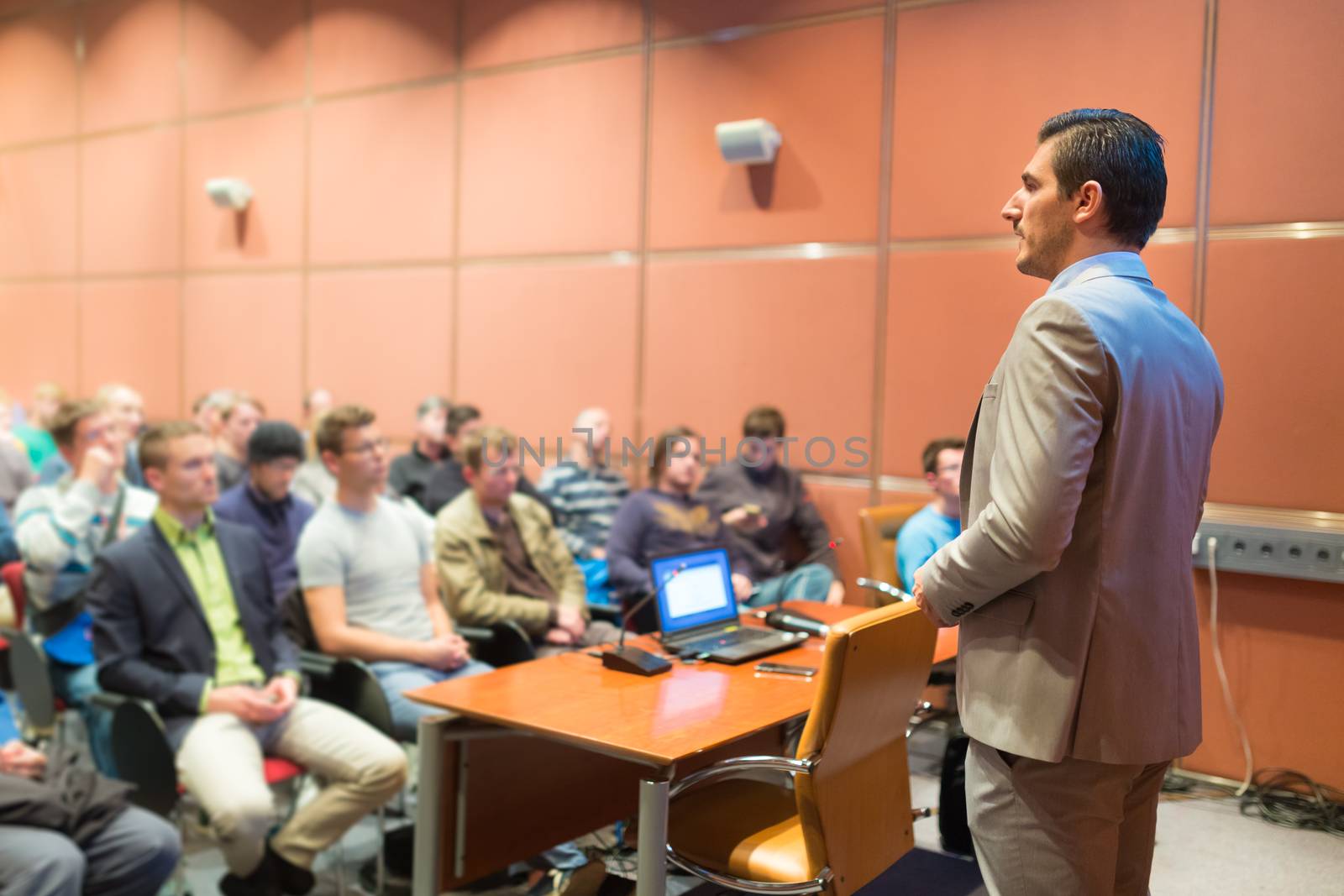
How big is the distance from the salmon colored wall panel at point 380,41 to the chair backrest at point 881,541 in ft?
11.8

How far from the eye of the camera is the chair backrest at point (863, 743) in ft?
6.98

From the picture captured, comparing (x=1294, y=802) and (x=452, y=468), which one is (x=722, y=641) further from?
(x=452, y=468)

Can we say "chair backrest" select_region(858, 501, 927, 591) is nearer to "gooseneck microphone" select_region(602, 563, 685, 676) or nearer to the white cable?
the white cable

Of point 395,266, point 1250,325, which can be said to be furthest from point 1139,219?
point 395,266

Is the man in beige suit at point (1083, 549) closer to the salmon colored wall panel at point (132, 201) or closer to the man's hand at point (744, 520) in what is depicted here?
the man's hand at point (744, 520)

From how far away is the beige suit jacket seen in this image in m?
1.54

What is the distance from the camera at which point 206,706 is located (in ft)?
9.59

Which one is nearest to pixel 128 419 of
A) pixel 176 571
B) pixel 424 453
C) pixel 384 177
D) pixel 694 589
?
pixel 424 453

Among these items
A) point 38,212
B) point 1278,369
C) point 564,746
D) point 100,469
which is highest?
point 38,212

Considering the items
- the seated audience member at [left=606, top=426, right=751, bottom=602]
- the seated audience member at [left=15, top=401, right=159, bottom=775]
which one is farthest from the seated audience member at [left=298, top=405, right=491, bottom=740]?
the seated audience member at [left=606, top=426, right=751, bottom=602]

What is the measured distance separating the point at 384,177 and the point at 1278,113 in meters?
4.52

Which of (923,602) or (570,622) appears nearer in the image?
(923,602)

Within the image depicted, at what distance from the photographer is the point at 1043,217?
1.71 metres

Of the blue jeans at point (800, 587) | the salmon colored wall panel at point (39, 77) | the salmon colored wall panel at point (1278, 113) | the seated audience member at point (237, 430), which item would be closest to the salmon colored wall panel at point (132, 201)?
the salmon colored wall panel at point (39, 77)
